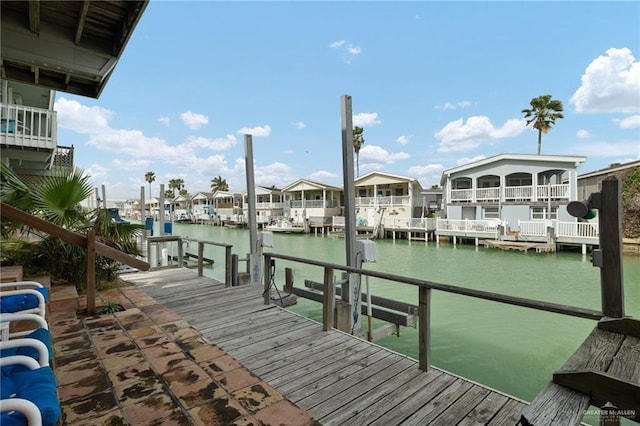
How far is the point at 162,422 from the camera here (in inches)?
69.1

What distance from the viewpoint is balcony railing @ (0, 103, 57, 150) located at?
20.7ft

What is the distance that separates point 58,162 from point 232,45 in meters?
7.30

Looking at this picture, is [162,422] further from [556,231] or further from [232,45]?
[556,231]

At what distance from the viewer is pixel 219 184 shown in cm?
6122

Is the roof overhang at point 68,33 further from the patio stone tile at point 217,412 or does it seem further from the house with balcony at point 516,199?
the house with balcony at point 516,199

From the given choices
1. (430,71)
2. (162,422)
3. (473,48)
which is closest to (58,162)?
(162,422)

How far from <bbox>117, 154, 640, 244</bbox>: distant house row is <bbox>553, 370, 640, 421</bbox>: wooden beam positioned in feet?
40.2

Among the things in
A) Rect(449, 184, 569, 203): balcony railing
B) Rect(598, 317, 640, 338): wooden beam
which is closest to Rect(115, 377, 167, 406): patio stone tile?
Rect(598, 317, 640, 338): wooden beam

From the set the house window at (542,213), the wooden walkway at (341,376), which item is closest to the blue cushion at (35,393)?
the wooden walkway at (341,376)

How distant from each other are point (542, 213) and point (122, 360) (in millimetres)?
21411

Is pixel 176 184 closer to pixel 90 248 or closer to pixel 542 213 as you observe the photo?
pixel 542 213

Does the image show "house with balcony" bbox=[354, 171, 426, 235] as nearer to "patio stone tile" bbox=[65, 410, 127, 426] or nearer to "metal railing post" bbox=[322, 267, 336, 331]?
"metal railing post" bbox=[322, 267, 336, 331]

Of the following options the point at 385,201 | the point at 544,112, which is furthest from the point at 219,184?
the point at 544,112

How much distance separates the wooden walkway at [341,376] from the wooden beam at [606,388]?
2.98 ft
